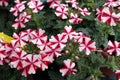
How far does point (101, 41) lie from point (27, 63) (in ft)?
1.37

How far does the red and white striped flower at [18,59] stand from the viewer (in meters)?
1.32

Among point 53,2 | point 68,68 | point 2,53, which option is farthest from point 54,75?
point 53,2

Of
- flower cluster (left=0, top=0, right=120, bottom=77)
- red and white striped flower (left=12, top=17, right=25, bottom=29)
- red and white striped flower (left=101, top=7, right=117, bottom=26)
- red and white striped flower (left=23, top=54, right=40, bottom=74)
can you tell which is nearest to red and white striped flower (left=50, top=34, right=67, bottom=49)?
flower cluster (left=0, top=0, right=120, bottom=77)

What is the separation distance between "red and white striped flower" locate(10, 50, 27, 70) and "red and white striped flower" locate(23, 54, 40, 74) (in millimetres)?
18

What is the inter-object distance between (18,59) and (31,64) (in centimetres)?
6

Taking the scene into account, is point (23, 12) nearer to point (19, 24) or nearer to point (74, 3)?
point (19, 24)

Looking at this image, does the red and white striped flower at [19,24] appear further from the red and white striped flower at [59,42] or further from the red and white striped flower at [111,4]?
the red and white striped flower at [111,4]

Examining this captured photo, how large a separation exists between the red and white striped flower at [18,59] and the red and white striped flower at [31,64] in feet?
0.06

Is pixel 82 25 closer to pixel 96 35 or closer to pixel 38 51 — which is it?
pixel 96 35

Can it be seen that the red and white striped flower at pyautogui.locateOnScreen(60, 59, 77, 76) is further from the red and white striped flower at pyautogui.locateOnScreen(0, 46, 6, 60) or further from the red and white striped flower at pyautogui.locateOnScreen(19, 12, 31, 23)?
the red and white striped flower at pyautogui.locateOnScreen(19, 12, 31, 23)

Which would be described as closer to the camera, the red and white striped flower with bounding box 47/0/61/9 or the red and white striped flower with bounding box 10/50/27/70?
the red and white striped flower with bounding box 10/50/27/70

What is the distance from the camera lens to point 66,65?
135 cm

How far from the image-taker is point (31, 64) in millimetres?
1309

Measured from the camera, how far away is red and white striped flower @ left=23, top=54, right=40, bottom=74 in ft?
4.29
